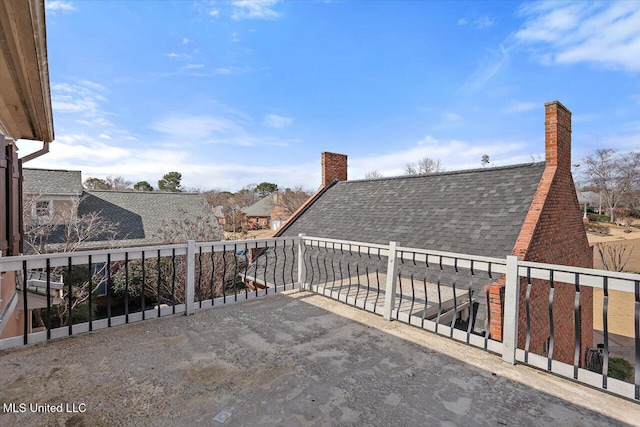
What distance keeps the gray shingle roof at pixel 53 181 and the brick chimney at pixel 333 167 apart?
1366cm

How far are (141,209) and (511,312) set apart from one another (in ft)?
64.6

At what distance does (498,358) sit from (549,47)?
10.8 metres

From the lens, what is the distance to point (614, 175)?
1649 inches

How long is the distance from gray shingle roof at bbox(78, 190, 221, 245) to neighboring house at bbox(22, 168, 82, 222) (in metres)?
0.66

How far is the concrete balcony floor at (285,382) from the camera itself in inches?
77.0

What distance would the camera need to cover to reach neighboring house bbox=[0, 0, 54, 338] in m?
2.09

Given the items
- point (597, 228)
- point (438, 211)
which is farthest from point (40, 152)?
point (597, 228)

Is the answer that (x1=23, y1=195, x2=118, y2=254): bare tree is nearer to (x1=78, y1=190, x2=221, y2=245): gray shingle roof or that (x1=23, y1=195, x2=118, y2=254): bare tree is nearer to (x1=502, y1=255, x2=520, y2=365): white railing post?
(x1=78, y1=190, x2=221, y2=245): gray shingle roof

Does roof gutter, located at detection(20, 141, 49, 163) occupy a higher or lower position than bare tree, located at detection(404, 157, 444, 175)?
lower

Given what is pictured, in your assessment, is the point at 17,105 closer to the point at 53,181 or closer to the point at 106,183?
the point at 53,181

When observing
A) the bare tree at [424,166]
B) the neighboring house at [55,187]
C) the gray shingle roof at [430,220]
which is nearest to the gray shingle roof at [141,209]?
the neighboring house at [55,187]

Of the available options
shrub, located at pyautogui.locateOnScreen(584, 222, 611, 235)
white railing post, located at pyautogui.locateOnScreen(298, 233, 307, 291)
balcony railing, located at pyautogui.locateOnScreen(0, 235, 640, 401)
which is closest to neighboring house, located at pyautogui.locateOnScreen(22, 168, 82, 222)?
balcony railing, located at pyautogui.locateOnScreen(0, 235, 640, 401)

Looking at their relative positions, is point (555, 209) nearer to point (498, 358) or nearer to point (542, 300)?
point (542, 300)

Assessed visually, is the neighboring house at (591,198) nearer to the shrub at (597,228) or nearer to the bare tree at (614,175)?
the bare tree at (614,175)
